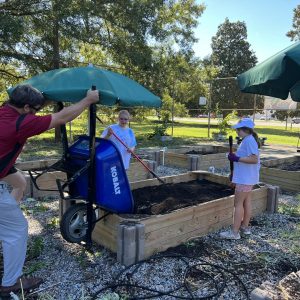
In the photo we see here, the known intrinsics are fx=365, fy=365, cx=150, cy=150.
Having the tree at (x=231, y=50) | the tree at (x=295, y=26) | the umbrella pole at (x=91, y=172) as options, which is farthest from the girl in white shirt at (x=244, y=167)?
the tree at (x=231, y=50)

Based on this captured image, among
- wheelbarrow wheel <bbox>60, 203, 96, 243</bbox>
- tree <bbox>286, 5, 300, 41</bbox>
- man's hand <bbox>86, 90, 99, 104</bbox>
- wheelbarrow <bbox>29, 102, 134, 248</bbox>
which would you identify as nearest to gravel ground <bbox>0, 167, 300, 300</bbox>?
wheelbarrow wheel <bbox>60, 203, 96, 243</bbox>

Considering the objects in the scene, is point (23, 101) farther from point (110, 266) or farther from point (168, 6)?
point (168, 6)

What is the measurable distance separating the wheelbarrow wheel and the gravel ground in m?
0.23

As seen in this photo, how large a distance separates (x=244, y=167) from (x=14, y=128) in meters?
2.75

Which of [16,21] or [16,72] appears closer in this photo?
[16,21]

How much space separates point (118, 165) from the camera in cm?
379

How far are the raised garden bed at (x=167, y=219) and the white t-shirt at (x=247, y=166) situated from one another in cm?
51

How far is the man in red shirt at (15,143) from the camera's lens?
9.29 ft

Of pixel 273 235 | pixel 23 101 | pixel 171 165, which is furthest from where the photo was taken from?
pixel 171 165

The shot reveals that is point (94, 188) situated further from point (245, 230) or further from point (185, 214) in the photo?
point (245, 230)

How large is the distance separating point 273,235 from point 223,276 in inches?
60.3

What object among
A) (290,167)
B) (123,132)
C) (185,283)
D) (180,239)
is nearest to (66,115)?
(185,283)

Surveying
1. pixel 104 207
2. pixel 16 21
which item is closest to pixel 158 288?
pixel 104 207

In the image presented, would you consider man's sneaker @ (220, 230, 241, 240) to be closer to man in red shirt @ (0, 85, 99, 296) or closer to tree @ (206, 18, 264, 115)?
man in red shirt @ (0, 85, 99, 296)
